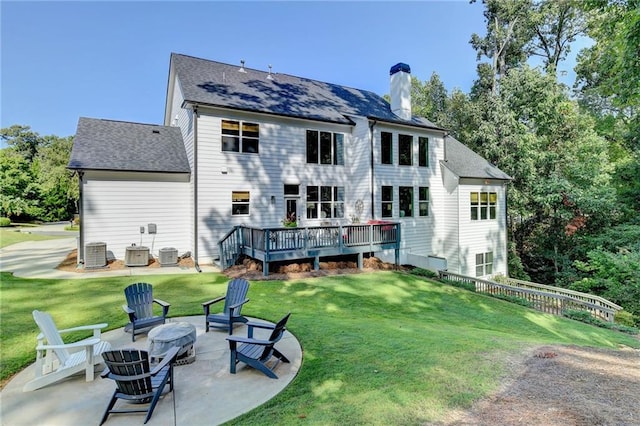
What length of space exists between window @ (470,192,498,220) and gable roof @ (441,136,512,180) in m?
1.02

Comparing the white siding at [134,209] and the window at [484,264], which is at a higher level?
the white siding at [134,209]

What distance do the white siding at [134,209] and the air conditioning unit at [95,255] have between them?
2.22 ft

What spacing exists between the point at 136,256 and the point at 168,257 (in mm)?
1104

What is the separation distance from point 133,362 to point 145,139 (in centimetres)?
1315

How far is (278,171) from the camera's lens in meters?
14.2

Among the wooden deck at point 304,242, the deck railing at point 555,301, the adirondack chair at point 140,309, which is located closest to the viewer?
the adirondack chair at point 140,309

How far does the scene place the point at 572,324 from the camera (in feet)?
29.6


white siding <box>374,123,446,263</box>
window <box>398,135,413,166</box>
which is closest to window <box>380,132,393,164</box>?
white siding <box>374,123,446,263</box>

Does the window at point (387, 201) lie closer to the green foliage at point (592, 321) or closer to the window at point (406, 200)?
the window at point (406, 200)

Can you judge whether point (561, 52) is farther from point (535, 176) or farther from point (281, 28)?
point (281, 28)

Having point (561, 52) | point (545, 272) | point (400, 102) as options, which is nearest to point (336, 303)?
point (400, 102)

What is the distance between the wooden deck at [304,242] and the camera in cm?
1083

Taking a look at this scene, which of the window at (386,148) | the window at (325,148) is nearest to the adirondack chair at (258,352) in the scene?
the window at (325,148)

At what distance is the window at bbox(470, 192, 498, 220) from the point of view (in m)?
17.2
